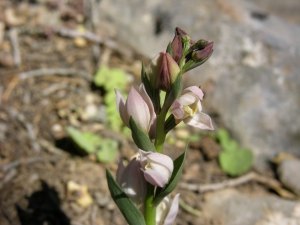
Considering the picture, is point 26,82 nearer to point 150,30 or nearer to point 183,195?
point 150,30

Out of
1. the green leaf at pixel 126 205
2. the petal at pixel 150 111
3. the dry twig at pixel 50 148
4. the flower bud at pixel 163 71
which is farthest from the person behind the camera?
the dry twig at pixel 50 148

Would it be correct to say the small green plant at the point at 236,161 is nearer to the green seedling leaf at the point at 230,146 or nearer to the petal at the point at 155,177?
the green seedling leaf at the point at 230,146

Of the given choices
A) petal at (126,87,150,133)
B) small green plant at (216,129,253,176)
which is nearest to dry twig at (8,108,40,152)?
small green plant at (216,129,253,176)

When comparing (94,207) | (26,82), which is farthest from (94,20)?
(94,207)

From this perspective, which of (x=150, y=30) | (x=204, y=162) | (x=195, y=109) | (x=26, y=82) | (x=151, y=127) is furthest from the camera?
(x=150, y=30)

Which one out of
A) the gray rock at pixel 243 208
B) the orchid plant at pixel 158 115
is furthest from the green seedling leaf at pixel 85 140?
the orchid plant at pixel 158 115

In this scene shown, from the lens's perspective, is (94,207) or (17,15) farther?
(17,15)

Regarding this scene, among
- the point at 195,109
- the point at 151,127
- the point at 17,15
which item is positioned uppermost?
the point at 195,109
